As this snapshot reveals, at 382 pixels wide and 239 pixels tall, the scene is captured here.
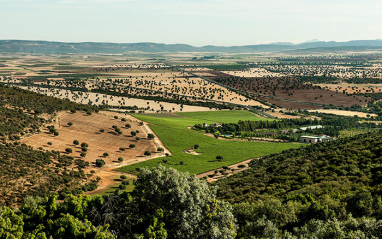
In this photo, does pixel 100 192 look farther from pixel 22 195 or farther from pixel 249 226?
pixel 249 226

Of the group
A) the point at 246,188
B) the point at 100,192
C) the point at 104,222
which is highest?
the point at 104,222

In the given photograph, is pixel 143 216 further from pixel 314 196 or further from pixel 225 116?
pixel 225 116

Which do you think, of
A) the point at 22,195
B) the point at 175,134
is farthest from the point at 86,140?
the point at 22,195

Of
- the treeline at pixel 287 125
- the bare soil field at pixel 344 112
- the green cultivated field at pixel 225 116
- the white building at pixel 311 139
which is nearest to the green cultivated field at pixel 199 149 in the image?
the white building at pixel 311 139

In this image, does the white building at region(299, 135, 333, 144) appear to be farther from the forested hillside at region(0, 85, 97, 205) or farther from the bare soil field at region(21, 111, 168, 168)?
the forested hillside at region(0, 85, 97, 205)

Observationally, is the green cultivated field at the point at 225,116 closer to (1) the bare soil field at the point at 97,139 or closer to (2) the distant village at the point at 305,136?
(2) the distant village at the point at 305,136
